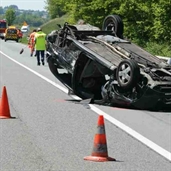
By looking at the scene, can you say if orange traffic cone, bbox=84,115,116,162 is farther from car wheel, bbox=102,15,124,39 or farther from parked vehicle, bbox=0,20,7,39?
parked vehicle, bbox=0,20,7,39

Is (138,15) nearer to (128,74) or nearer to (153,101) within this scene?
(128,74)

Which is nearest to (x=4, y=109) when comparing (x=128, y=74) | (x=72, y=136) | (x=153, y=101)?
(x=72, y=136)

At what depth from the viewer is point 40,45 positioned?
29031 mm

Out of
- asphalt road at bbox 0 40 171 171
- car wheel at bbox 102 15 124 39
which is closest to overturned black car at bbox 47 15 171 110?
car wheel at bbox 102 15 124 39

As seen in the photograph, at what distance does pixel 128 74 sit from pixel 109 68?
65cm

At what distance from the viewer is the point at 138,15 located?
4466 cm

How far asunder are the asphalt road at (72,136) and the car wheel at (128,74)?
61 cm

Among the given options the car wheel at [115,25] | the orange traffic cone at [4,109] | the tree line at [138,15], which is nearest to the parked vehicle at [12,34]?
the tree line at [138,15]

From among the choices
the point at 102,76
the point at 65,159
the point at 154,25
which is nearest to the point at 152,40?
the point at 154,25

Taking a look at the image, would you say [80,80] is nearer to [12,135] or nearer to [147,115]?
[147,115]

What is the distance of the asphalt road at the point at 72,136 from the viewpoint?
8.25 metres

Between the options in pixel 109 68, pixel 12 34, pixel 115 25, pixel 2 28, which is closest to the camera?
pixel 109 68

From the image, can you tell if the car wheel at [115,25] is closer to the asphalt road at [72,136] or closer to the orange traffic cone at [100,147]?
the asphalt road at [72,136]

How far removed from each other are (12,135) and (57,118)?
84.2 inches
